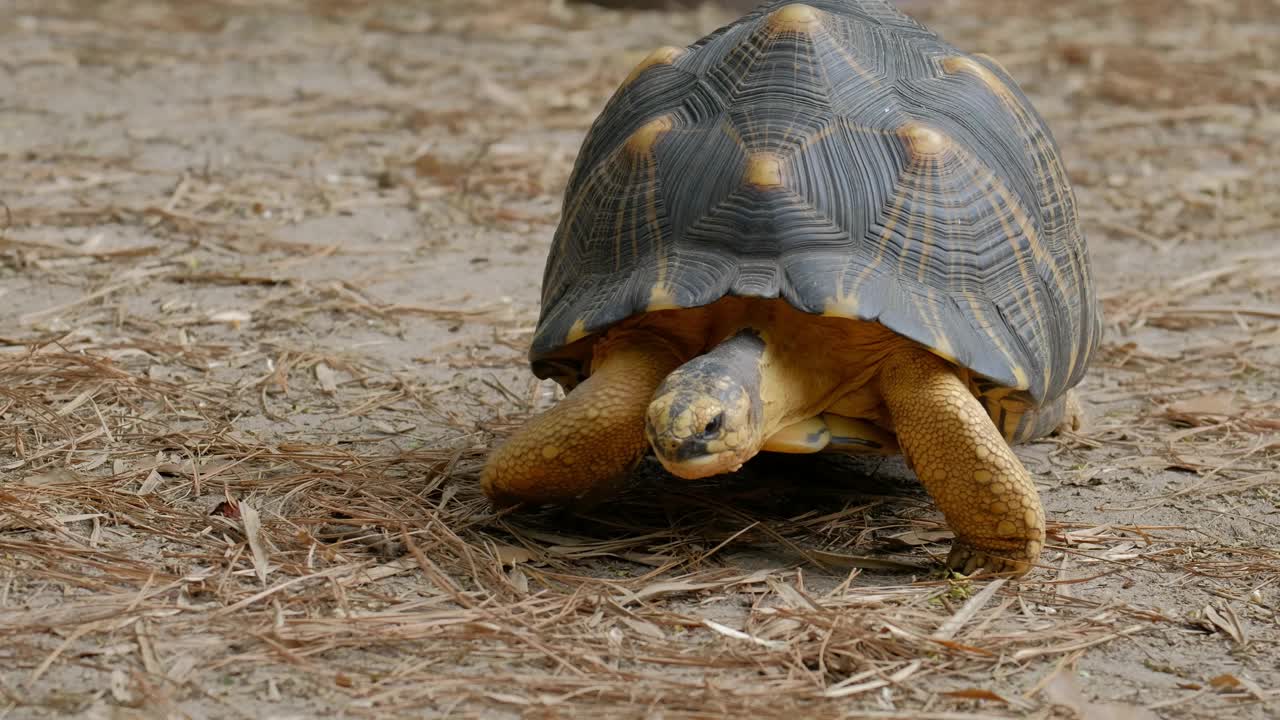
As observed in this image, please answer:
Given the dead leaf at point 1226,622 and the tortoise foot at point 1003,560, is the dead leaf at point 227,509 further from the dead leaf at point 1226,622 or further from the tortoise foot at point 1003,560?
the dead leaf at point 1226,622

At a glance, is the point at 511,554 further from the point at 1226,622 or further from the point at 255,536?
the point at 1226,622

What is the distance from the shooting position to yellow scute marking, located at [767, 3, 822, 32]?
3221mm

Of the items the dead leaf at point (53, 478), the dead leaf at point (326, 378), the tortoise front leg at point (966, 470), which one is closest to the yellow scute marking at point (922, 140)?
the tortoise front leg at point (966, 470)

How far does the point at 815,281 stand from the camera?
9.25 feet

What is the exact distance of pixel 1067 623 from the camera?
2678 millimetres

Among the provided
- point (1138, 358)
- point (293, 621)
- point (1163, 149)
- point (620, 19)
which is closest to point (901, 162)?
point (293, 621)

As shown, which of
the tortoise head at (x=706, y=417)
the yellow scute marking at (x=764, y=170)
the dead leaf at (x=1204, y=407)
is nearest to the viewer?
the tortoise head at (x=706, y=417)

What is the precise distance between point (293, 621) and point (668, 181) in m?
1.24

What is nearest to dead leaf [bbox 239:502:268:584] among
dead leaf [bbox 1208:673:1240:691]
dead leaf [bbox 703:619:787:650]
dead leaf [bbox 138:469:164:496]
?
dead leaf [bbox 138:469:164:496]

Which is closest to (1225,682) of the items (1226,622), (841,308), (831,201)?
(1226,622)

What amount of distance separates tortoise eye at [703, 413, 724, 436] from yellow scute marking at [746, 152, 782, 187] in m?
0.57

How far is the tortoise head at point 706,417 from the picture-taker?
2.60 metres

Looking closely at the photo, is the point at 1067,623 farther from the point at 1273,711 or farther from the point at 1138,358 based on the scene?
the point at 1138,358

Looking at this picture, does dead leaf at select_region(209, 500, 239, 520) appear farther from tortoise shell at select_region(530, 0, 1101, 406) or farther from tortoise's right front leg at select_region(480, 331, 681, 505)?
tortoise shell at select_region(530, 0, 1101, 406)
